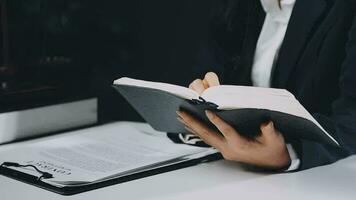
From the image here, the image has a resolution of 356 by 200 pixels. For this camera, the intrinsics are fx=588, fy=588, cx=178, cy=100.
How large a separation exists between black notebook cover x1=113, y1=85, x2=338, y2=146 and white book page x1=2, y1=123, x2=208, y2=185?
7 cm

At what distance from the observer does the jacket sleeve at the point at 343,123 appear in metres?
1.03

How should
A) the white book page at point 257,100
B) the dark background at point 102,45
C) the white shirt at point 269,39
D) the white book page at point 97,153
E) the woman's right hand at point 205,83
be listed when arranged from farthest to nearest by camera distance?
the dark background at point 102,45
the white shirt at point 269,39
the woman's right hand at point 205,83
the white book page at point 97,153
the white book page at point 257,100

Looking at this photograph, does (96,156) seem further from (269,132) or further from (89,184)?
(269,132)

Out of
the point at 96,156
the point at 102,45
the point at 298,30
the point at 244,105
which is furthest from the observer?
the point at 102,45

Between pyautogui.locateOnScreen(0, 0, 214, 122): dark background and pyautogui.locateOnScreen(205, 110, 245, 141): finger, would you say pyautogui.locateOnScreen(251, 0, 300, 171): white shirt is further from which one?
pyautogui.locateOnScreen(205, 110, 245, 141): finger

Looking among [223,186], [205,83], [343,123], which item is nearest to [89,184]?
[223,186]

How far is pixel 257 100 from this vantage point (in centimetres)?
90

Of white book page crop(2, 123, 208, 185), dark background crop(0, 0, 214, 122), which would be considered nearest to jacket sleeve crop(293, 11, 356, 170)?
white book page crop(2, 123, 208, 185)

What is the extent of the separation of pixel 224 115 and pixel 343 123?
10.6 inches

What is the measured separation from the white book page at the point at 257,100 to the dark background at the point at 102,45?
484 millimetres

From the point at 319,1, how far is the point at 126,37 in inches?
21.9

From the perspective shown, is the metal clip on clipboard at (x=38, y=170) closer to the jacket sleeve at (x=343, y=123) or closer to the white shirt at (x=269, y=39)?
the jacket sleeve at (x=343, y=123)

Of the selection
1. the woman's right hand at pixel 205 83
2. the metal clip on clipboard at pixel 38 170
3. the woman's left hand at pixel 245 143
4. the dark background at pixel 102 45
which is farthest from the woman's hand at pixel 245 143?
the dark background at pixel 102 45

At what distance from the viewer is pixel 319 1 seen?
1184 millimetres
